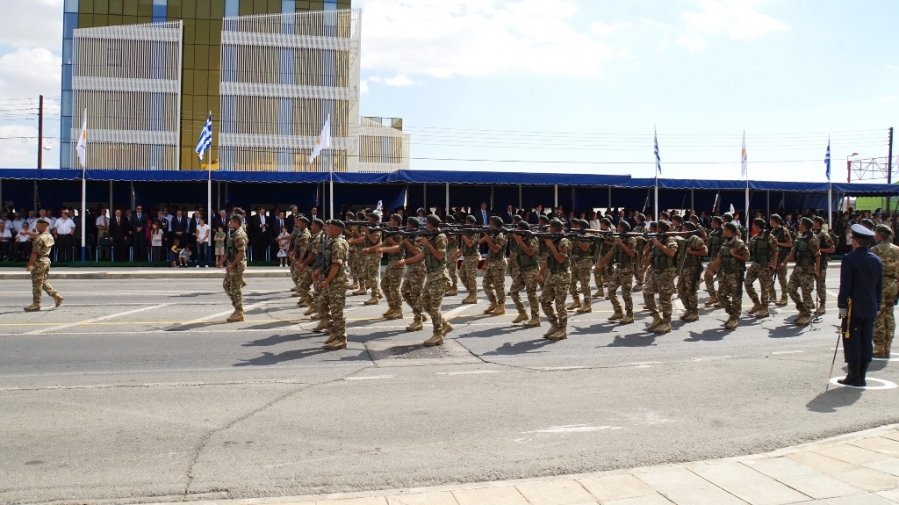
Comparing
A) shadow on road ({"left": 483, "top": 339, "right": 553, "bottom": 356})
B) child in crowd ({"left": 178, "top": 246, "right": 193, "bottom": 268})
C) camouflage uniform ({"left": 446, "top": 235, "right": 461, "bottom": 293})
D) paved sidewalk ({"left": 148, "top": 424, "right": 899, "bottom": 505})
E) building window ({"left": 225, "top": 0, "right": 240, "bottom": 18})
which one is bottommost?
paved sidewalk ({"left": 148, "top": 424, "right": 899, "bottom": 505})

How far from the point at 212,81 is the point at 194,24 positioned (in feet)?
14.6

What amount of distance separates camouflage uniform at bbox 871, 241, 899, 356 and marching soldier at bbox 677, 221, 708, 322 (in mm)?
3430

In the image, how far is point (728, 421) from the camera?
716cm

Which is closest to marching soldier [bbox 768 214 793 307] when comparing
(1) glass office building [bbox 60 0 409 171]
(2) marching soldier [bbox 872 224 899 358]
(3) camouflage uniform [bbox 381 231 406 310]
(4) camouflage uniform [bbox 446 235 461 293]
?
(2) marching soldier [bbox 872 224 899 358]

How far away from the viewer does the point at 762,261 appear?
14492mm

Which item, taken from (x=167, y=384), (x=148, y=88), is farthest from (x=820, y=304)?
(x=148, y=88)

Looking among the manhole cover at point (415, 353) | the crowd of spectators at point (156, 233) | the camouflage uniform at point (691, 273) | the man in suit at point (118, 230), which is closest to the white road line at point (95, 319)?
the manhole cover at point (415, 353)

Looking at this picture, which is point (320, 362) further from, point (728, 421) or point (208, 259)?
point (208, 259)

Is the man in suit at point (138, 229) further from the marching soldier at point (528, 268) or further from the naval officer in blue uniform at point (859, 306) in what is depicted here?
the naval officer in blue uniform at point (859, 306)

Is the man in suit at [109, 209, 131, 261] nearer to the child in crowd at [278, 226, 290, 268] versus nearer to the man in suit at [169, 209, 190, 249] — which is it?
the man in suit at [169, 209, 190, 249]

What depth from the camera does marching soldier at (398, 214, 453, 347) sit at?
1108 cm

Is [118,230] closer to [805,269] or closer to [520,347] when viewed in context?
[520,347]

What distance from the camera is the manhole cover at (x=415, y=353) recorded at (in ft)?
32.9

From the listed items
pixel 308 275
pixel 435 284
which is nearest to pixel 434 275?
pixel 435 284
